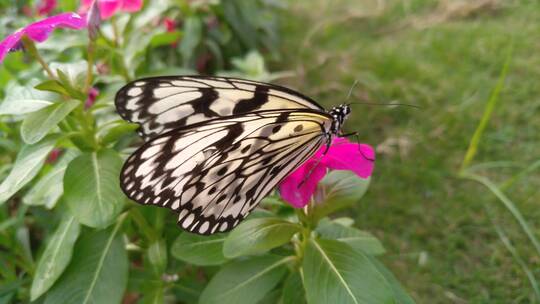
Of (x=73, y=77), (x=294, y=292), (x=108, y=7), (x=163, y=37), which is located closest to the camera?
(x=294, y=292)

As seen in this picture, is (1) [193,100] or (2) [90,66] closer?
(1) [193,100]

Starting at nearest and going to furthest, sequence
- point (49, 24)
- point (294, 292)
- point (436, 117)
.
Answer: point (49, 24) < point (294, 292) < point (436, 117)

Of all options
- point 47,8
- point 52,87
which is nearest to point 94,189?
point 52,87

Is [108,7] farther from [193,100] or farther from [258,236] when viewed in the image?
[258,236]

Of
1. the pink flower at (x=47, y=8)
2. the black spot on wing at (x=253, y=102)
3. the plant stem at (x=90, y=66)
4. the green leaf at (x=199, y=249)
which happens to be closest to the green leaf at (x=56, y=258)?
the green leaf at (x=199, y=249)

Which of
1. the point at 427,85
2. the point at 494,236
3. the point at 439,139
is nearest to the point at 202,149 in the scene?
the point at 494,236

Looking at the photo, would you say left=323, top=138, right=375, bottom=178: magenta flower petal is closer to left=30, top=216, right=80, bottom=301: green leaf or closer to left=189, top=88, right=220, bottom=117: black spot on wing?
left=189, top=88, right=220, bottom=117: black spot on wing

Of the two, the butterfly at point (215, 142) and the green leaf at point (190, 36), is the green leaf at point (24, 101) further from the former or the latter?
the green leaf at point (190, 36)
